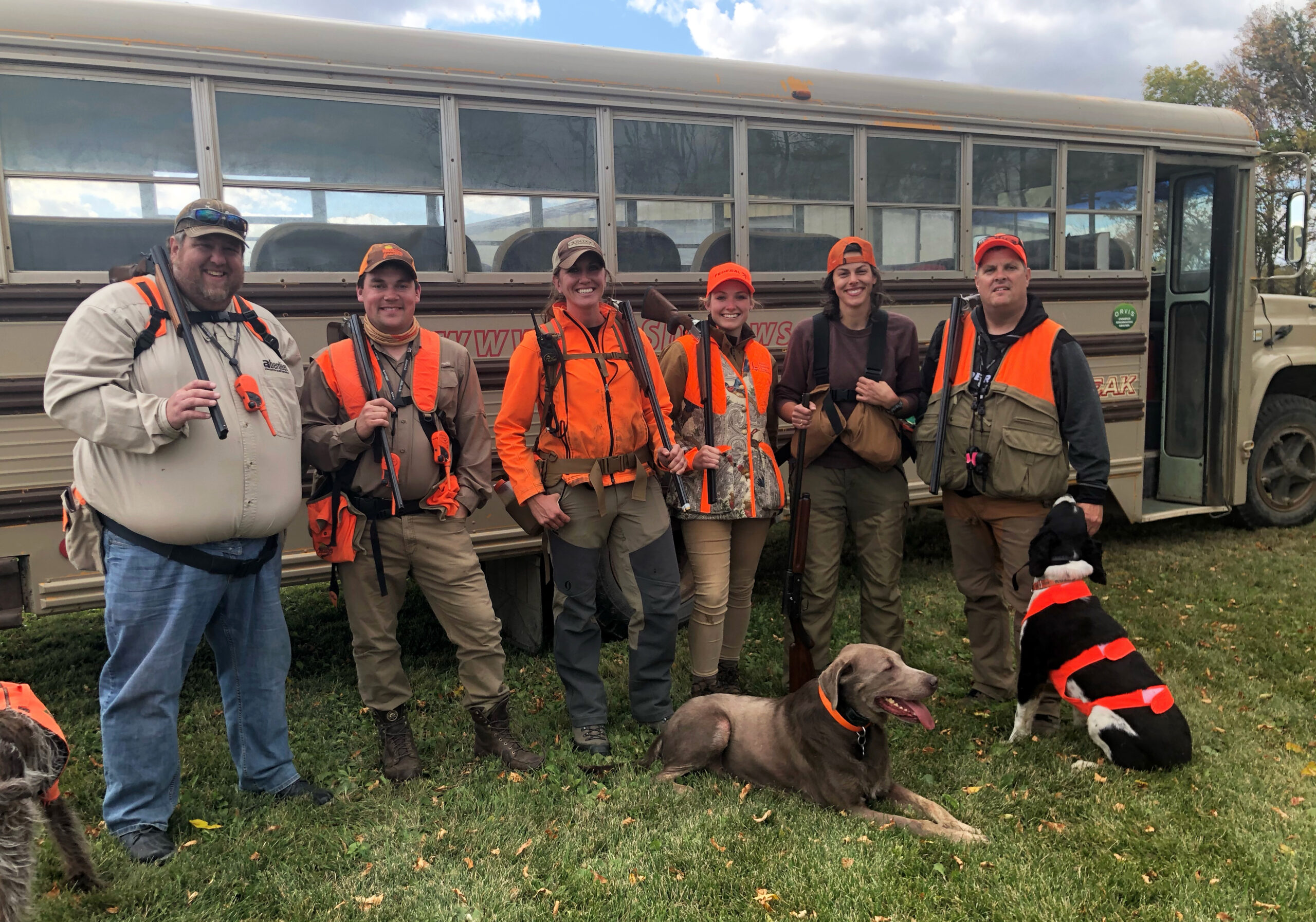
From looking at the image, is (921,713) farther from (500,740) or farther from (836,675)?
(500,740)

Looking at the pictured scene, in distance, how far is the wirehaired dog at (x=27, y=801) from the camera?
7.95 feet

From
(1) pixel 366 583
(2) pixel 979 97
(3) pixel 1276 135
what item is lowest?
(1) pixel 366 583

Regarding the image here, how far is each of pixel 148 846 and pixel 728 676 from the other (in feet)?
8.15

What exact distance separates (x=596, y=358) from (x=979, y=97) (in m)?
3.59

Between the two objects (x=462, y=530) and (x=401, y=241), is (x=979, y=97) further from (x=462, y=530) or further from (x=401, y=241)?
(x=462, y=530)

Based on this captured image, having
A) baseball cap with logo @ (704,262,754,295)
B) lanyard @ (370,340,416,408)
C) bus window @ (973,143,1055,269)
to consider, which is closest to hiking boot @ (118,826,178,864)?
lanyard @ (370,340,416,408)

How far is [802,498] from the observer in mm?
4121

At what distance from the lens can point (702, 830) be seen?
10.2ft

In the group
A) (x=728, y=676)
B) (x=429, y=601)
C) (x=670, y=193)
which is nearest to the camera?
(x=429, y=601)

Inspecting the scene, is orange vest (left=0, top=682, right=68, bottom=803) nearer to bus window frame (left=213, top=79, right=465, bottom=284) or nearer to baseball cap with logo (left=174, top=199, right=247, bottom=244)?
baseball cap with logo (left=174, top=199, right=247, bottom=244)

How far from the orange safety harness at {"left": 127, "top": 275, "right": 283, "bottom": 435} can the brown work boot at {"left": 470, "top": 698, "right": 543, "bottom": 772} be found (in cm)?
148

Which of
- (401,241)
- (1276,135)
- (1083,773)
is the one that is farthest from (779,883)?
(1276,135)

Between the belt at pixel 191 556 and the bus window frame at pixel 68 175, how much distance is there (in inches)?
55.0

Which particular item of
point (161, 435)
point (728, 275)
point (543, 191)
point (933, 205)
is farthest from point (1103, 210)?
point (161, 435)
